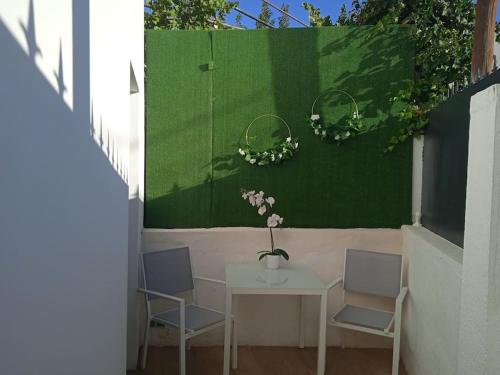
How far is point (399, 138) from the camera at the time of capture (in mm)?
3605

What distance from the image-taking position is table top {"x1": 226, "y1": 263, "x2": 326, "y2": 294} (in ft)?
9.84

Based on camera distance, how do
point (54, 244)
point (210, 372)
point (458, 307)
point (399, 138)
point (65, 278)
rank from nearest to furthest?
point (54, 244)
point (65, 278)
point (458, 307)
point (210, 372)
point (399, 138)

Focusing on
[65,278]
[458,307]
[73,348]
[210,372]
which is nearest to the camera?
[65,278]

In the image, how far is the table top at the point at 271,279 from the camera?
3.00 metres

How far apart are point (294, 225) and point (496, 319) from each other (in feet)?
7.30

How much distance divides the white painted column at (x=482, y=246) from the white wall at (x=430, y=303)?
1.12 feet

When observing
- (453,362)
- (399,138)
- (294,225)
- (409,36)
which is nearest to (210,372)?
(294,225)

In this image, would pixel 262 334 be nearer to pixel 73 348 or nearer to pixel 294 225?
pixel 294 225

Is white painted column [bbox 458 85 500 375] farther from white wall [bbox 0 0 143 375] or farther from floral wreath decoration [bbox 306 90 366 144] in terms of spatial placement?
floral wreath decoration [bbox 306 90 366 144]

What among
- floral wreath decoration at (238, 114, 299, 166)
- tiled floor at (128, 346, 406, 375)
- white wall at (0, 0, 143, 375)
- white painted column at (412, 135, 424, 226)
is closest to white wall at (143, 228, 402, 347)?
tiled floor at (128, 346, 406, 375)

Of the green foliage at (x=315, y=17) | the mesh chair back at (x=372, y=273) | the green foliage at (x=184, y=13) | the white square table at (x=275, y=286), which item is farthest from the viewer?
the green foliage at (x=315, y=17)

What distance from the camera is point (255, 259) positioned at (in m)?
3.71

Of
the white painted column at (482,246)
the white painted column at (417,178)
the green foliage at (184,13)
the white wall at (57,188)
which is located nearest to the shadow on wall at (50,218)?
the white wall at (57,188)

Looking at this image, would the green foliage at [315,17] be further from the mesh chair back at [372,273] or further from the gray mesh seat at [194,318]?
the gray mesh seat at [194,318]
